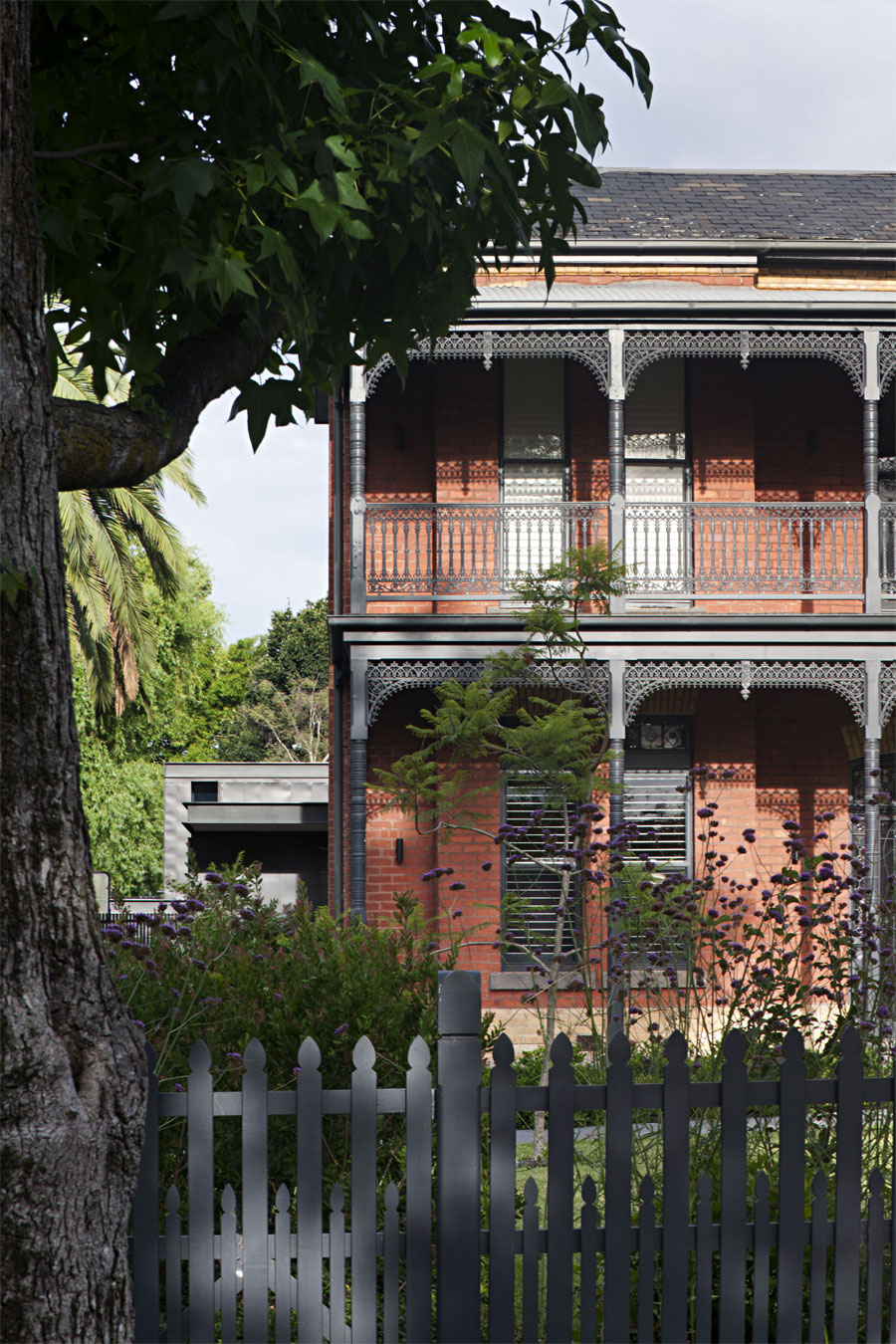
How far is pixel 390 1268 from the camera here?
3.47 metres

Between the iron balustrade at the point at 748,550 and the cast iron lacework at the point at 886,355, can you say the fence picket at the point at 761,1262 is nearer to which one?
the iron balustrade at the point at 748,550

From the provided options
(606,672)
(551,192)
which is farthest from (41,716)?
(606,672)

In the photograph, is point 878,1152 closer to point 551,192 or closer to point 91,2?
point 551,192

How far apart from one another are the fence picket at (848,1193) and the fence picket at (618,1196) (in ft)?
2.04

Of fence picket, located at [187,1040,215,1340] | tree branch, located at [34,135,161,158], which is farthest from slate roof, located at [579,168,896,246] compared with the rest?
fence picket, located at [187,1040,215,1340]

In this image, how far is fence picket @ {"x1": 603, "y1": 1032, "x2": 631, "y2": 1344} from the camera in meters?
3.57

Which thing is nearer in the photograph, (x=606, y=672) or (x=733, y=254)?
(x=606, y=672)

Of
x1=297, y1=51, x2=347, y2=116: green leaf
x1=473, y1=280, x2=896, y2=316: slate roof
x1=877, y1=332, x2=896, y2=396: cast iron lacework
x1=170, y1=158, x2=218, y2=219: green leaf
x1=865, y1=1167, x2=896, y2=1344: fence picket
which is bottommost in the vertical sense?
x1=865, y1=1167, x2=896, y2=1344: fence picket

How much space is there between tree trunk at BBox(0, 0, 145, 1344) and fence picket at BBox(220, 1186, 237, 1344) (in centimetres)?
54

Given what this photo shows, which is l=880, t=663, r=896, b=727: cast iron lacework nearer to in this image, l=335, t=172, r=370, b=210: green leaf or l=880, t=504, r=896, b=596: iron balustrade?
l=880, t=504, r=896, b=596: iron balustrade

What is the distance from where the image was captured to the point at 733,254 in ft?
49.3

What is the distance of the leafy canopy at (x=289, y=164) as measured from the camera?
360 centimetres

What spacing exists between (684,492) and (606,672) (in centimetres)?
265

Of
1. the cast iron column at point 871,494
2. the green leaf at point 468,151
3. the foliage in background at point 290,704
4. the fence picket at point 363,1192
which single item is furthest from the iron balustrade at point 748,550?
the foliage in background at point 290,704
